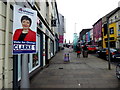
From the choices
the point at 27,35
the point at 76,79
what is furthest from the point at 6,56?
the point at 76,79

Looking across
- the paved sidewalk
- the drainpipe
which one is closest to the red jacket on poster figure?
the drainpipe

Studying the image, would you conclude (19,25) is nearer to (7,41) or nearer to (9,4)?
(7,41)

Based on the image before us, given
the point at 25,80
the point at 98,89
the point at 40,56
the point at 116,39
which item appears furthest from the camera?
the point at 116,39

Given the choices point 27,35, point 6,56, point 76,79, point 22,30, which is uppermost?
point 22,30

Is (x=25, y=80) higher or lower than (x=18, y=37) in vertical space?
lower

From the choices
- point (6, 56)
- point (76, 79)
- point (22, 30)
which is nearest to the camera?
point (22, 30)

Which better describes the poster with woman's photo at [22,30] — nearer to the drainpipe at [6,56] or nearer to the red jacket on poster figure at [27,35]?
the red jacket on poster figure at [27,35]

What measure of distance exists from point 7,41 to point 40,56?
5.42 metres

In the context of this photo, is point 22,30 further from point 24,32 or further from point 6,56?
point 6,56

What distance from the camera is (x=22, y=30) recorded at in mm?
2734

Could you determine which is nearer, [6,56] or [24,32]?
[24,32]

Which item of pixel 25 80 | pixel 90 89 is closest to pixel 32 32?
pixel 25 80

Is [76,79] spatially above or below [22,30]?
below

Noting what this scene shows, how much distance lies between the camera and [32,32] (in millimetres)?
2893
